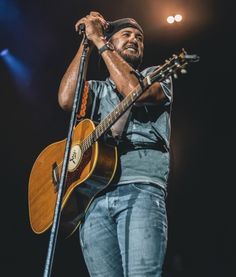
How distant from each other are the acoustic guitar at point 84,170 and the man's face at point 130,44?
0.49m

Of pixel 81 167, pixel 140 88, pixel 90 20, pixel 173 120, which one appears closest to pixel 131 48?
pixel 90 20

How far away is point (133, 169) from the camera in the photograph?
6.23ft

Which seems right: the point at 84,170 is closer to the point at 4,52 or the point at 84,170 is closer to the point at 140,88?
the point at 140,88

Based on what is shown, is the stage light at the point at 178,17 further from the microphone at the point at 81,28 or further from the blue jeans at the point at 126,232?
the blue jeans at the point at 126,232

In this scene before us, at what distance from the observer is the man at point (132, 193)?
169 centimetres

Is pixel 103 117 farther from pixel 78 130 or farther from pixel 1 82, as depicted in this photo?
pixel 1 82

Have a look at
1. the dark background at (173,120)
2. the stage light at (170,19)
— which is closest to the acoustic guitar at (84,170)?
the dark background at (173,120)

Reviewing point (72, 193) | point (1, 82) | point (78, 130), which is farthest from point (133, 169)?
point (1, 82)

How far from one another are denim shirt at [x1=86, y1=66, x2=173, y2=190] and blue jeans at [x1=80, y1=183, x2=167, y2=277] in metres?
0.06

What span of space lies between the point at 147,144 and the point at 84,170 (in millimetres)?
359

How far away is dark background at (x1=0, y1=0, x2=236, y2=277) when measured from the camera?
4.48 m

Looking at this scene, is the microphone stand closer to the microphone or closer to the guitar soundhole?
the microphone

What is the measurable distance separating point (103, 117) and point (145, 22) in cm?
319

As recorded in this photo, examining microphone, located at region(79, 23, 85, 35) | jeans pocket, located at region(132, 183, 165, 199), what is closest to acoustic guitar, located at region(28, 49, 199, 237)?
jeans pocket, located at region(132, 183, 165, 199)
